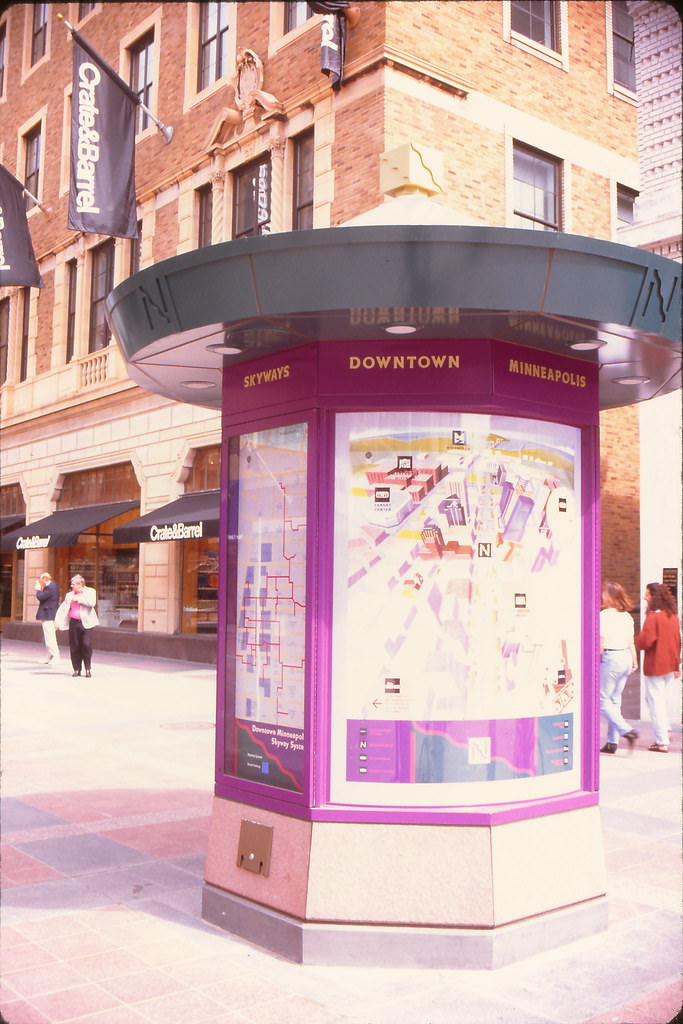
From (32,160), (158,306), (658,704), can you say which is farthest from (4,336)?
Result: (158,306)

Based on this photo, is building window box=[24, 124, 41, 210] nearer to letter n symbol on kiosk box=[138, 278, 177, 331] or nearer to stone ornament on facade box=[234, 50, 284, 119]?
stone ornament on facade box=[234, 50, 284, 119]

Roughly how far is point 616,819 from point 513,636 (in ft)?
10.8

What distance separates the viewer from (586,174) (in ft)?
65.2

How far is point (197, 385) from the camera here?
229 inches

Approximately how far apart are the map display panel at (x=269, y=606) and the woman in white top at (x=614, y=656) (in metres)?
6.00

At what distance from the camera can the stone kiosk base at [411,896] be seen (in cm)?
437

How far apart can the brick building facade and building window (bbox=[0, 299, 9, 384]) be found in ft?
5.33

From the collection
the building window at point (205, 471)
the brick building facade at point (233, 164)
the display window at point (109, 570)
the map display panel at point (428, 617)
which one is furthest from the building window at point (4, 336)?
the map display panel at point (428, 617)

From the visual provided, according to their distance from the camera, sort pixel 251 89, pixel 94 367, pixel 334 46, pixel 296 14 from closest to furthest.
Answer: pixel 334 46 < pixel 296 14 < pixel 251 89 < pixel 94 367

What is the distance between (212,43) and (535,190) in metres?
7.92

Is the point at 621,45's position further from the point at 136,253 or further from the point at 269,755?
the point at 269,755

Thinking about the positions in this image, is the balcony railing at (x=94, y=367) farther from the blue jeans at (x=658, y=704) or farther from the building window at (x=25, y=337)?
the blue jeans at (x=658, y=704)

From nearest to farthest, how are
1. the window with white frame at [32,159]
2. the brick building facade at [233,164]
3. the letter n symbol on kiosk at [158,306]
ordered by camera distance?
the letter n symbol on kiosk at [158,306] < the brick building facade at [233,164] < the window with white frame at [32,159]

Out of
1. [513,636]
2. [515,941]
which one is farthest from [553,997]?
[513,636]
